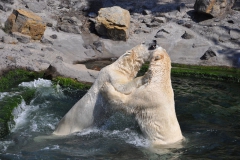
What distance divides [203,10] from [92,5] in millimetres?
6013

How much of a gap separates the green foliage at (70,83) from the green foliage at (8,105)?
118 cm

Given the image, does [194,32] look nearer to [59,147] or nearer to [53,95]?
[53,95]

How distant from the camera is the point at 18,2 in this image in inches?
821

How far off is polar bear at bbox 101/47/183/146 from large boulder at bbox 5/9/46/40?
11659mm

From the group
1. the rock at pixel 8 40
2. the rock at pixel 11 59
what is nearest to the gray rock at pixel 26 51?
the rock at pixel 8 40

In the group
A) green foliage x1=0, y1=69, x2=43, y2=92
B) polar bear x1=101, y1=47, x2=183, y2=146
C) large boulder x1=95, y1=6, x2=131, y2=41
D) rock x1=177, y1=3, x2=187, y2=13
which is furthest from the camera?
rock x1=177, y1=3, x2=187, y2=13

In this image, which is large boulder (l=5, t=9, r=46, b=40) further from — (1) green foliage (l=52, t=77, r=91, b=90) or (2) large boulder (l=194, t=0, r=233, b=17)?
(2) large boulder (l=194, t=0, r=233, b=17)

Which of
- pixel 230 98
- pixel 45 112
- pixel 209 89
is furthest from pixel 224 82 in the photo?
pixel 45 112

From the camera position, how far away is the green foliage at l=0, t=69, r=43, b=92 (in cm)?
1245

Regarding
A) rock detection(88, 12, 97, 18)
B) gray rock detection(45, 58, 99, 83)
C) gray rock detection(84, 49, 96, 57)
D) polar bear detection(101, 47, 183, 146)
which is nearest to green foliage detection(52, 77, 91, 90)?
gray rock detection(45, 58, 99, 83)

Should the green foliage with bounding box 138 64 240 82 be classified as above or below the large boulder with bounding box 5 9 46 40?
below

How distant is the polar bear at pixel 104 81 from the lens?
703 cm

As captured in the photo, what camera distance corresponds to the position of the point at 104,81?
7152 millimetres

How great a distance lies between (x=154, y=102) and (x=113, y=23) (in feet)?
45.2
